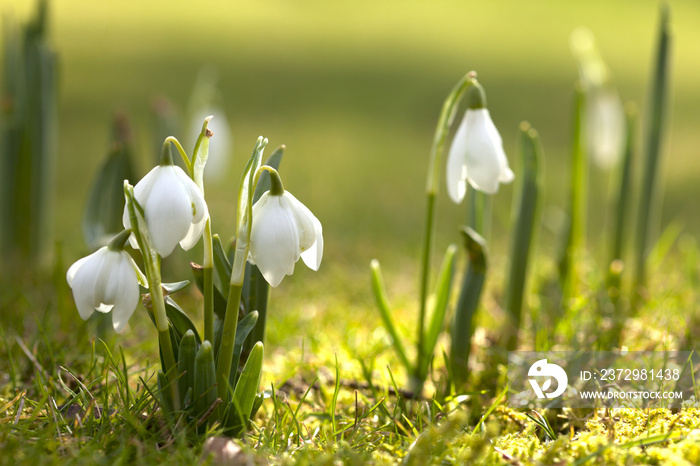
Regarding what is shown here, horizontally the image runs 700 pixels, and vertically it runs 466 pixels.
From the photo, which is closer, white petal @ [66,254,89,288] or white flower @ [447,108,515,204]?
white petal @ [66,254,89,288]

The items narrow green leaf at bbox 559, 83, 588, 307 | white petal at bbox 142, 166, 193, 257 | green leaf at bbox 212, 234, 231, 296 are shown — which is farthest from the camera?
narrow green leaf at bbox 559, 83, 588, 307

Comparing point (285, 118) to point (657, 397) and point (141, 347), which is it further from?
point (657, 397)

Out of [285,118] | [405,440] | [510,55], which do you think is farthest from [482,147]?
[510,55]

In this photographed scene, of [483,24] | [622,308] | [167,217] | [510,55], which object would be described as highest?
[483,24]

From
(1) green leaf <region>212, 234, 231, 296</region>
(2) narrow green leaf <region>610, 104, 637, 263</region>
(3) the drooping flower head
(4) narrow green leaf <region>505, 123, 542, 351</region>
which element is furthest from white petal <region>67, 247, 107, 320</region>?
(3) the drooping flower head

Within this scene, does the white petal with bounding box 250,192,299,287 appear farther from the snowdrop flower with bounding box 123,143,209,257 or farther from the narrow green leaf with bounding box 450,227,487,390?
the narrow green leaf with bounding box 450,227,487,390

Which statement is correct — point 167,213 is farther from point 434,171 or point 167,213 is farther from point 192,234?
point 434,171

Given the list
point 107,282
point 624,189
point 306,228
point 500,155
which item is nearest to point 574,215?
point 624,189
